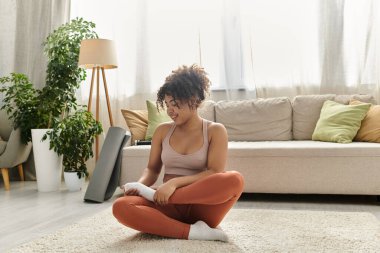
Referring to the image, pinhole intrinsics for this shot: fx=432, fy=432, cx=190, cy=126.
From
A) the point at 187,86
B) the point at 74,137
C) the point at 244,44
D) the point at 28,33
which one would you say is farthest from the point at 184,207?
the point at 28,33

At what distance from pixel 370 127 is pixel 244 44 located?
59.2 inches

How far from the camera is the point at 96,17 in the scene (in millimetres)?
4629

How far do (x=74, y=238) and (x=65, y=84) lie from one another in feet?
7.41

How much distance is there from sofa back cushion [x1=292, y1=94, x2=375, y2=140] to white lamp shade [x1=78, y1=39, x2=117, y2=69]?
Result: 172cm

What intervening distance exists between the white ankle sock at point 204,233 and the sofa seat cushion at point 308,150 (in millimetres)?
1269

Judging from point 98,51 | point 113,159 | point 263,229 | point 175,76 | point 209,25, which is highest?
point 209,25

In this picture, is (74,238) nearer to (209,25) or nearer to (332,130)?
(332,130)

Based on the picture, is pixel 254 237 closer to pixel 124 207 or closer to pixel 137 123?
pixel 124 207

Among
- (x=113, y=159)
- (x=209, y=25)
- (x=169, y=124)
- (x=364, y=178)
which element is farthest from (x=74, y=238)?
(x=209, y=25)

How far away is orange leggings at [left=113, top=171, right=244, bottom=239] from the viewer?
1838 millimetres

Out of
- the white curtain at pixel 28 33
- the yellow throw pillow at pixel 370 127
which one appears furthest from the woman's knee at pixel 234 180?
the white curtain at pixel 28 33

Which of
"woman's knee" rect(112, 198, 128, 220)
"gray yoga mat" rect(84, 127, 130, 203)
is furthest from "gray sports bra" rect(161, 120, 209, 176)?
"gray yoga mat" rect(84, 127, 130, 203)

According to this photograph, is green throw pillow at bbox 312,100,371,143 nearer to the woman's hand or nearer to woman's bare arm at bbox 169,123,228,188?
woman's bare arm at bbox 169,123,228,188

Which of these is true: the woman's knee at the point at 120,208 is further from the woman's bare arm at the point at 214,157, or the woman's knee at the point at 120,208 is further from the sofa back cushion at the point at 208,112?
the sofa back cushion at the point at 208,112
